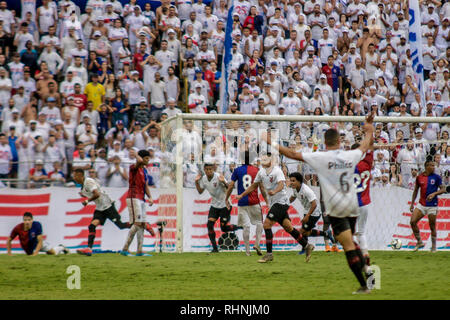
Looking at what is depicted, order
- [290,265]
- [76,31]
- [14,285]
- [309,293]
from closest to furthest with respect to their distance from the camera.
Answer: [309,293] < [14,285] < [290,265] < [76,31]

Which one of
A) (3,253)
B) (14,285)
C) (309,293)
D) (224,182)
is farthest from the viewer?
(224,182)

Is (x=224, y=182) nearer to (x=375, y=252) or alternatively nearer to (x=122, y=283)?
(x=375, y=252)

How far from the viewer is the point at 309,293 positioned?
9398mm

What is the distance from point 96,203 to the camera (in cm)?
1684

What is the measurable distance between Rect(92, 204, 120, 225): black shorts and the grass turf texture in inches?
33.9

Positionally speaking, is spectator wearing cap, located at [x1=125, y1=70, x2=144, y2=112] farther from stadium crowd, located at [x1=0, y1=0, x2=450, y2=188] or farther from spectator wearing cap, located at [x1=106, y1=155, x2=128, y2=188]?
spectator wearing cap, located at [x1=106, y1=155, x2=128, y2=188]

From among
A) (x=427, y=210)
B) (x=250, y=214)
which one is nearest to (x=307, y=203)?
(x=250, y=214)

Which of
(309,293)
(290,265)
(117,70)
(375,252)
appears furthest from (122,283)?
(117,70)

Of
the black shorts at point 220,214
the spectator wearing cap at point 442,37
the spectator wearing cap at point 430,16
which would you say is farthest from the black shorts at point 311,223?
the spectator wearing cap at point 430,16

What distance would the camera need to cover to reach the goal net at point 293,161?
1777 cm

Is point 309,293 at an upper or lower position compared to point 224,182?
lower

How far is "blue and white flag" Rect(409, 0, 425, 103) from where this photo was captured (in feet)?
75.0

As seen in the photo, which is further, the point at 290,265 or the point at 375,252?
the point at 375,252

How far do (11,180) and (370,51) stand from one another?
1276 centimetres
